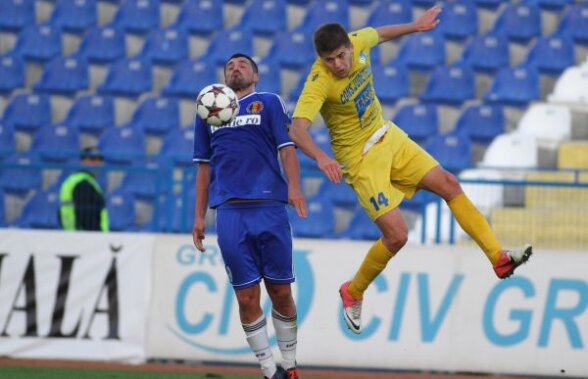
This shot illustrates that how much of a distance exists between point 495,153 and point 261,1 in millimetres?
4427

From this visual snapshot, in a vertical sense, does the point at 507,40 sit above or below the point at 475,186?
above

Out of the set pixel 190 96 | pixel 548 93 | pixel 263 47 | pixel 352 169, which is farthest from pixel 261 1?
pixel 352 169

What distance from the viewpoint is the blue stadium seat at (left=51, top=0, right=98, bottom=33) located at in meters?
17.7

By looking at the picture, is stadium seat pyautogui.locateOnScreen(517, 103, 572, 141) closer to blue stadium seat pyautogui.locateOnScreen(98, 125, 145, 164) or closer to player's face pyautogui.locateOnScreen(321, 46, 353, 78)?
blue stadium seat pyautogui.locateOnScreen(98, 125, 145, 164)

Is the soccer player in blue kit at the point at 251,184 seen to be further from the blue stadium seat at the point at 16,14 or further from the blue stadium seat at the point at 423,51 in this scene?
the blue stadium seat at the point at 16,14

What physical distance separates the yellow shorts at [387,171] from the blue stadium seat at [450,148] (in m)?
6.76

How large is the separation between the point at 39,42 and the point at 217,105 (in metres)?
10.1

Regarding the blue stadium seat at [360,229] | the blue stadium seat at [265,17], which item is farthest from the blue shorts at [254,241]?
the blue stadium seat at [265,17]

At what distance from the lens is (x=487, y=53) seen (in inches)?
661

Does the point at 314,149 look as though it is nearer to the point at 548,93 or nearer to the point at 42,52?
the point at 548,93

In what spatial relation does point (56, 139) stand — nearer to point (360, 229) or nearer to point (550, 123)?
point (360, 229)

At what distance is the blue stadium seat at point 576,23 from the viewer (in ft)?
55.3

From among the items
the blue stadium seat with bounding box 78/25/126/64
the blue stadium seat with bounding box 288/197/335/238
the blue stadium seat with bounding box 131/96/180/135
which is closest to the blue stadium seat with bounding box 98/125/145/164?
the blue stadium seat with bounding box 131/96/180/135

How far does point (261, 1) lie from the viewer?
17.6 m
